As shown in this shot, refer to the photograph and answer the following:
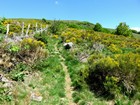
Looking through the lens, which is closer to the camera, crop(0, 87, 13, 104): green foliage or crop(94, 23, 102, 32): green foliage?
crop(0, 87, 13, 104): green foliage

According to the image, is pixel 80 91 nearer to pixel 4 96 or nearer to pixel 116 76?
pixel 116 76

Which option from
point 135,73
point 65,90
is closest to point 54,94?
point 65,90

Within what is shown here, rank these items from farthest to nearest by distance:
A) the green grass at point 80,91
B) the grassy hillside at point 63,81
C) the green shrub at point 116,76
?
the green shrub at point 116,76 → the green grass at point 80,91 → the grassy hillside at point 63,81

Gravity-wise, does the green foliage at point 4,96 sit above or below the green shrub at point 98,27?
below

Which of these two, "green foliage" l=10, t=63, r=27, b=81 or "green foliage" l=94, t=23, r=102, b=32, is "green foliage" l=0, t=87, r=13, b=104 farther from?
"green foliage" l=94, t=23, r=102, b=32

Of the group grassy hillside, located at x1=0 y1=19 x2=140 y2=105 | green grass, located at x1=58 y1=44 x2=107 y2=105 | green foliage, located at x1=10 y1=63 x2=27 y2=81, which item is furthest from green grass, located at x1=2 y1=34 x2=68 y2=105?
green grass, located at x1=58 y1=44 x2=107 y2=105

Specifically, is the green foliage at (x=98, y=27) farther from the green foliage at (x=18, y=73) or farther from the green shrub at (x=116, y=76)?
the green foliage at (x=18, y=73)

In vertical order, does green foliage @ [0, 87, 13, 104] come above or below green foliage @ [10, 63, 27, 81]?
below

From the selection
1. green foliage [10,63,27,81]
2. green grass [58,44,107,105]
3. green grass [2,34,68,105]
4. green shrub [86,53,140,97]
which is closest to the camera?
green grass [2,34,68,105]

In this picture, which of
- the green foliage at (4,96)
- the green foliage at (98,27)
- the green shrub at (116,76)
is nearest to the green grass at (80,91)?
the green shrub at (116,76)

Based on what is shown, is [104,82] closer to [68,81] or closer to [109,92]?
[109,92]

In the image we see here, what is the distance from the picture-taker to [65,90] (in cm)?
1366

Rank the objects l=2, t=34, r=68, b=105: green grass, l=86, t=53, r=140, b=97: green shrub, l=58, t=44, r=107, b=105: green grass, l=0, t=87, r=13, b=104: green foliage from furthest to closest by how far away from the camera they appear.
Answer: l=86, t=53, r=140, b=97: green shrub → l=58, t=44, r=107, b=105: green grass → l=2, t=34, r=68, b=105: green grass → l=0, t=87, r=13, b=104: green foliage

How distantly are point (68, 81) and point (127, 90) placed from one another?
3633mm
